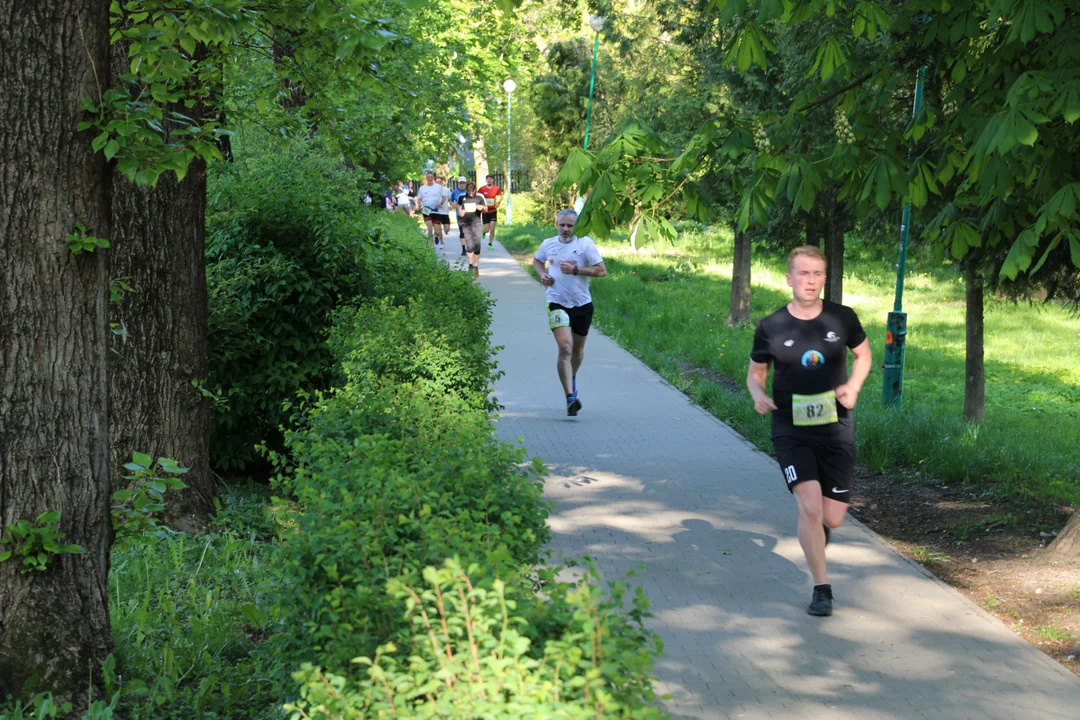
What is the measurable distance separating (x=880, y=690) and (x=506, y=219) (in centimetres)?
5403

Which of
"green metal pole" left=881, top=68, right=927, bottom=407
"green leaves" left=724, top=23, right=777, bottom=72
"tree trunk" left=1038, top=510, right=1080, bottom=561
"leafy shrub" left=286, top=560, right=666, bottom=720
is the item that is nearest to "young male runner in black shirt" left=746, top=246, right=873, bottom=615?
"green leaves" left=724, top=23, right=777, bottom=72

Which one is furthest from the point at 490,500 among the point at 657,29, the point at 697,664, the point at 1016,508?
the point at 657,29

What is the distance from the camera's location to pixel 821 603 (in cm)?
634

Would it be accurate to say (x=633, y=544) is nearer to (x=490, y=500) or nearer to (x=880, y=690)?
(x=880, y=690)

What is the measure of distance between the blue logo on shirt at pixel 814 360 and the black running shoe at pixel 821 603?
1.19 m

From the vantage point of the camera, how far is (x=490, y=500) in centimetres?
390

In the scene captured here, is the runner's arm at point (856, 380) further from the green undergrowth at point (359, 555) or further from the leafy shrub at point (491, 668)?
the leafy shrub at point (491, 668)

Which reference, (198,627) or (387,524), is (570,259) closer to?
(198,627)

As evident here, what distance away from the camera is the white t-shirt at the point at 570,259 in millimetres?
11852

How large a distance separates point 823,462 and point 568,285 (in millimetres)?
5714

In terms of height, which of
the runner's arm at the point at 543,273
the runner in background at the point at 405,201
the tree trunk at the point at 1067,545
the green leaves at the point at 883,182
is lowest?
the tree trunk at the point at 1067,545

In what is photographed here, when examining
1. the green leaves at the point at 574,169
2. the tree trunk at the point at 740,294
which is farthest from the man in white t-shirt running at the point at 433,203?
the green leaves at the point at 574,169

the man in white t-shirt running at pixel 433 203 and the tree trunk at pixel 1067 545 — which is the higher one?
the man in white t-shirt running at pixel 433 203

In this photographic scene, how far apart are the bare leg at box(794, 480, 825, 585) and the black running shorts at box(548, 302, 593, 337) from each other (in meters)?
5.73
